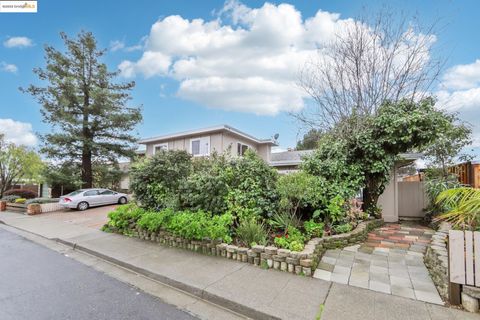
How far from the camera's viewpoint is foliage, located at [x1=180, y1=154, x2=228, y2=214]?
19.0ft

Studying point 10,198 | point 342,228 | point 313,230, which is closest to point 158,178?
point 313,230

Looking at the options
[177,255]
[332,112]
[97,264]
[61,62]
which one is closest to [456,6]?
[332,112]

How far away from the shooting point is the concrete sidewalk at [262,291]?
9.50 ft

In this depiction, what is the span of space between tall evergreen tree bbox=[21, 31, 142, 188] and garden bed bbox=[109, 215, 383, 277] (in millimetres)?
12069

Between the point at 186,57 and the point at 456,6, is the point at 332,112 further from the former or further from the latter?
the point at 186,57

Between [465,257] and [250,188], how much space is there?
3860 millimetres

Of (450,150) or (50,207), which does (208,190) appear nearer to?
(50,207)

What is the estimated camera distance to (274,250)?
430 cm

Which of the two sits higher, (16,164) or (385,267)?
(16,164)

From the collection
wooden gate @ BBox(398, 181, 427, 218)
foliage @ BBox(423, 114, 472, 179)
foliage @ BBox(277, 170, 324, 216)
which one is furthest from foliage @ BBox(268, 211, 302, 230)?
foliage @ BBox(423, 114, 472, 179)

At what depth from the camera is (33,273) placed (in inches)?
178

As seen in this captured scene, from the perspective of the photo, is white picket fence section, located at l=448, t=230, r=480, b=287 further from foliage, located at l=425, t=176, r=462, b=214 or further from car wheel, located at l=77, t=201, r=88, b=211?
car wheel, located at l=77, t=201, r=88, b=211

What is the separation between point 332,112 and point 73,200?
46.1 feet

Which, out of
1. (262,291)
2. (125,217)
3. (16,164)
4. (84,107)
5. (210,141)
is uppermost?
(84,107)
